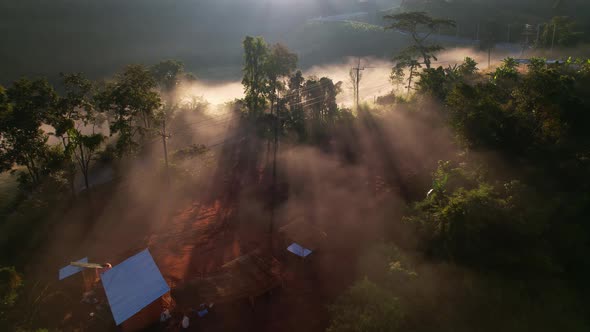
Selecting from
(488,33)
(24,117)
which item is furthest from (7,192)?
(488,33)

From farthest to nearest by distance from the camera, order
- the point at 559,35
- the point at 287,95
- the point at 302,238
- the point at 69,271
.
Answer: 1. the point at 559,35
2. the point at 287,95
3. the point at 302,238
4. the point at 69,271

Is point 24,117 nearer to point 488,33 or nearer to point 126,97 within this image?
point 126,97

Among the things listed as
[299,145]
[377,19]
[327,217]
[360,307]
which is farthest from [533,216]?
[377,19]

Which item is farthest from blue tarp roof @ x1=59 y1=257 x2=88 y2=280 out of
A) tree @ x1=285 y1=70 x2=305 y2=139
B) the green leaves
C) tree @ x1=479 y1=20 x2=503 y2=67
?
tree @ x1=479 y1=20 x2=503 y2=67

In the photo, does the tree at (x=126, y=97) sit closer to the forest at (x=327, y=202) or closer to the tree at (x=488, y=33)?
the forest at (x=327, y=202)

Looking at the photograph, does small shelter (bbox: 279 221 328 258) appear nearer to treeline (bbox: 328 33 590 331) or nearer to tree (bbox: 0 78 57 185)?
treeline (bbox: 328 33 590 331)

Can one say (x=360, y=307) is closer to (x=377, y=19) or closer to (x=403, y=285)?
(x=403, y=285)

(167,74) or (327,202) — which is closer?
(327,202)
